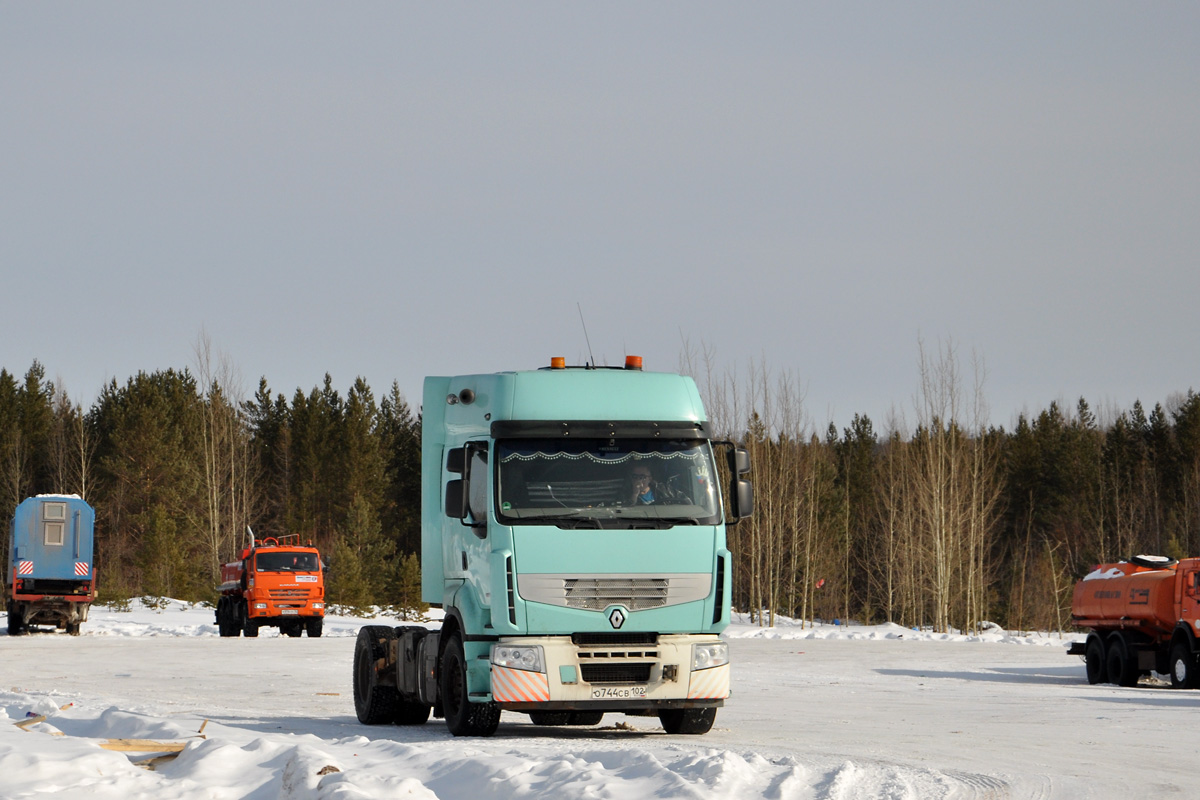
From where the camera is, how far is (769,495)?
59.6m

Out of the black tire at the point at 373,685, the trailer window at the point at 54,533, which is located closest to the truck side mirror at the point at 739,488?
the black tire at the point at 373,685

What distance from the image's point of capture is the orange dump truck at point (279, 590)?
41.1 metres

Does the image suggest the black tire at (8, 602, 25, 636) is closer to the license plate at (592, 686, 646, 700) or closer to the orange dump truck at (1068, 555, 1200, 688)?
the orange dump truck at (1068, 555, 1200, 688)

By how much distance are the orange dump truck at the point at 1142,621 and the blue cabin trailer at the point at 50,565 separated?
2791 centimetres

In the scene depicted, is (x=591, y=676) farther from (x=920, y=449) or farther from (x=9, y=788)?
(x=920, y=449)

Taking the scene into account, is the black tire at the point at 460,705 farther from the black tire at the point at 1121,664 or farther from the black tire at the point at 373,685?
the black tire at the point at 1121,664

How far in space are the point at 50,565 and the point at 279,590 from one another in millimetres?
6708

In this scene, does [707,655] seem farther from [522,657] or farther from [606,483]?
[606,483]

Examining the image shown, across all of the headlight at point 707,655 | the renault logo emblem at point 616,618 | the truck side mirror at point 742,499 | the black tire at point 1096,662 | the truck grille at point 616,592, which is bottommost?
the black tire at point 1096,662

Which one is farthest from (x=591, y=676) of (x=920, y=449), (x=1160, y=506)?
(x=1160, y=506)

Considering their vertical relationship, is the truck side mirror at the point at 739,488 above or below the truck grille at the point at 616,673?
above

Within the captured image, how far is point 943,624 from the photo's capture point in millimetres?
52781

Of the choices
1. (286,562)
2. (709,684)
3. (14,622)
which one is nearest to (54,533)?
(14,622)

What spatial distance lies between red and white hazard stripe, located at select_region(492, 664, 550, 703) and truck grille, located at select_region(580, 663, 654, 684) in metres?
0.40
